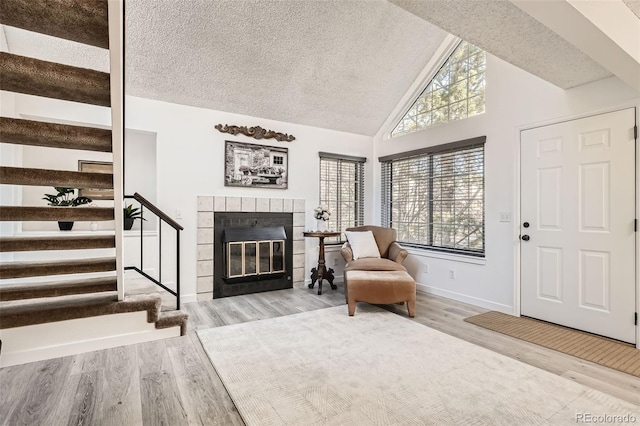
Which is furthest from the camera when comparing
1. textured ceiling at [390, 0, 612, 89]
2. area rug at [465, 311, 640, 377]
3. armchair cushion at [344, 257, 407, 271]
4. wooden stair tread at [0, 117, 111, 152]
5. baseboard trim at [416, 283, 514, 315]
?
armchair cushion at [344, 257, 407, 271]

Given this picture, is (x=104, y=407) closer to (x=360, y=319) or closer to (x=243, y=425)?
(x=243, y=425)

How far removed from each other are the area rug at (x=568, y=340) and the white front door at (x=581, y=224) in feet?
0.43

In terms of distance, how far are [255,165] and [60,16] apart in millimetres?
3132

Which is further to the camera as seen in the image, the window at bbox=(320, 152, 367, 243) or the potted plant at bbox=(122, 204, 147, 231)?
the window at bbox=(320, 152, 367, 243)

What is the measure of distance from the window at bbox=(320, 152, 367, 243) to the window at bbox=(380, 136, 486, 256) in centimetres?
43

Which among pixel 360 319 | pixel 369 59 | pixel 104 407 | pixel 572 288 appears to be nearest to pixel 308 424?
pixel 104 407

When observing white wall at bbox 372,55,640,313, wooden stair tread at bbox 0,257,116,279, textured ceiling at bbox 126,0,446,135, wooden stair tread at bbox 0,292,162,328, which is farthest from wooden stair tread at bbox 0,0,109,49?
white wall at bbox 372,55,640,313

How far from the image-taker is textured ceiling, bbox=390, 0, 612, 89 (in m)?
1.96

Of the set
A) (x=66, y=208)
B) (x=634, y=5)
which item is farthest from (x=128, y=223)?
(x=634, y=5)

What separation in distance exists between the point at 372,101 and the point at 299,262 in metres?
2.69

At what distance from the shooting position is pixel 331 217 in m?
5.00

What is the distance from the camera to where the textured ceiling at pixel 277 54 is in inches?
118

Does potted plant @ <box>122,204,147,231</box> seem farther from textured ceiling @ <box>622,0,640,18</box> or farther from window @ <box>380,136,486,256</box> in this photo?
textured ceiling @ <box>622,0,640,18</box>

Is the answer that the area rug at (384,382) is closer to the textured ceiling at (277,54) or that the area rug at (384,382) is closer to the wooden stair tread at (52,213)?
the wooden stair tread at (52,213)
